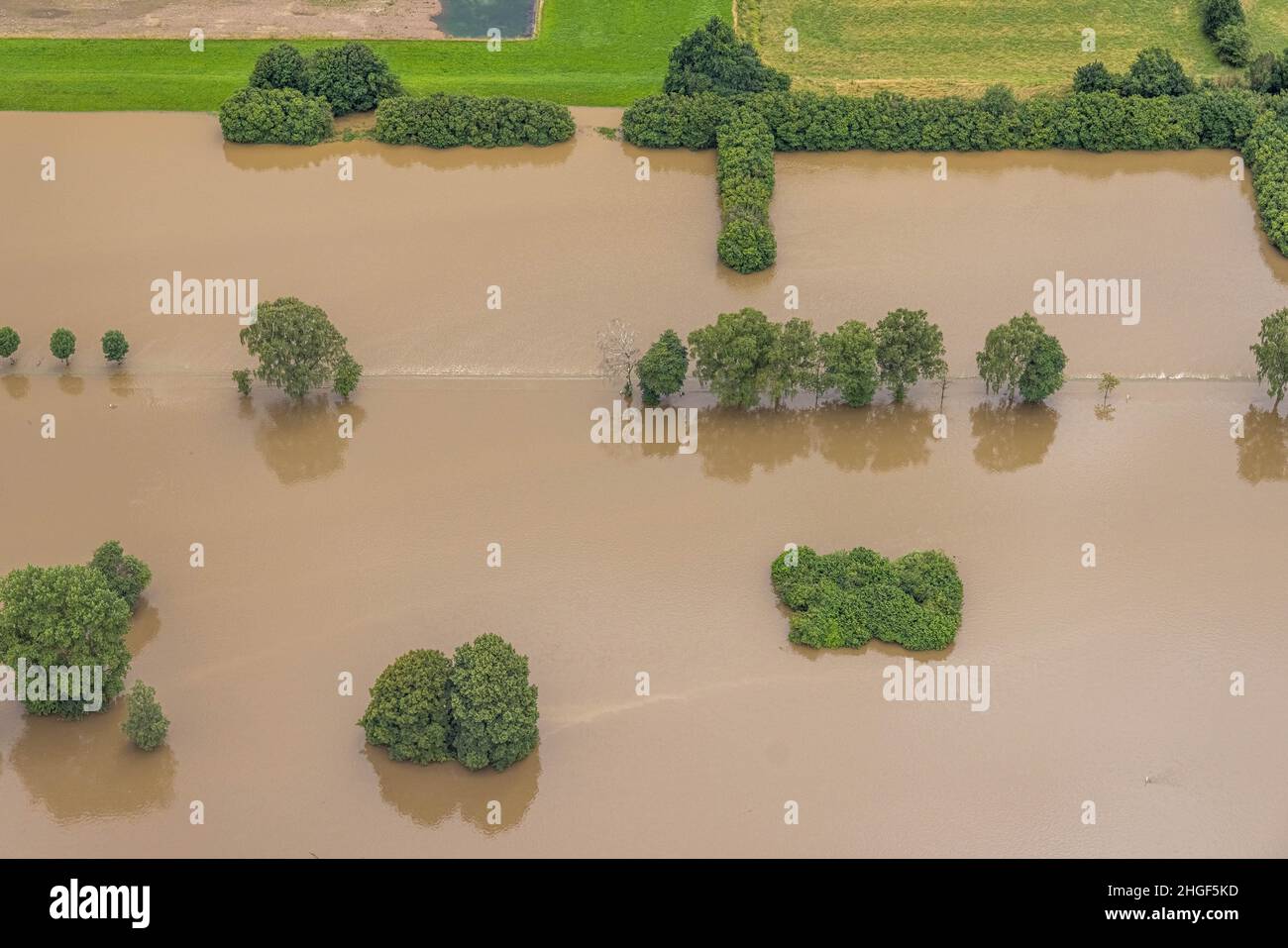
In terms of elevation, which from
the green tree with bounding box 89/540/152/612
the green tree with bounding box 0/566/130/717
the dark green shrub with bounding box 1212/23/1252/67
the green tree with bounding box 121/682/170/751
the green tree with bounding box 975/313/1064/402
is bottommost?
the green tree with bounding box 121/682/170/751

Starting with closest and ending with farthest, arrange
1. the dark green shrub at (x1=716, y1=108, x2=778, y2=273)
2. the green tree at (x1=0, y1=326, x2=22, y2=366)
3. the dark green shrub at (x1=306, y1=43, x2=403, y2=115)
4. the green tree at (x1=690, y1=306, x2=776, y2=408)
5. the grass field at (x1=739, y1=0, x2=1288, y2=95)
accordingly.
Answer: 1. the green tree at (x1=690, y1=306, x2=776, y2=408)
2. the green tree at (x1=0, y1=326, x2=22, y2=366)
3. the dark green shrub at (x1=716, y1=108, x2=778, y2=273)
4. the dark green shrub at (x1=306, y1=43, x2=403, y2=115)
5. the grass field at (x1=739, y1=0, x2=1288, y2=95)

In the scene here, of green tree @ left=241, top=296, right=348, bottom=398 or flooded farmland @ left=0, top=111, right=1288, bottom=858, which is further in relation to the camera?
green tree @ left=241, top=296, right=348, bottom=398

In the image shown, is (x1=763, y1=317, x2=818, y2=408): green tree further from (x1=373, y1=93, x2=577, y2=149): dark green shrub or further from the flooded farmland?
(x1=373, y1=93, x2=577, y2=149): dark green shrub

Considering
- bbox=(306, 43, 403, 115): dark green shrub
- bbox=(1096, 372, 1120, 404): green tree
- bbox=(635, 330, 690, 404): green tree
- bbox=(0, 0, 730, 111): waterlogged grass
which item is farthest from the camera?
bbox=(0, 0, 730, 111): waterlogged grass

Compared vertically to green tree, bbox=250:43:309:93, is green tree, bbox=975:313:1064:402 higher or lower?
lower

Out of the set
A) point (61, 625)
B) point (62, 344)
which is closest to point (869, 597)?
point (61, 625)

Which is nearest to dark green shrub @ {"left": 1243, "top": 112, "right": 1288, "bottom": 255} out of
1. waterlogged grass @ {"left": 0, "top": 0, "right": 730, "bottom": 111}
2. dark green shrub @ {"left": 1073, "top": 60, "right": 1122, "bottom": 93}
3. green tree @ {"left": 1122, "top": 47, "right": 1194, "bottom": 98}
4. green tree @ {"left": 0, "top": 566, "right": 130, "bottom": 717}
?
green tree @ {"left": 1122, "top": 47, "right": 1194, "bottom": 98}

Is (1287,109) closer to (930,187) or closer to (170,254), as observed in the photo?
(930,187)
